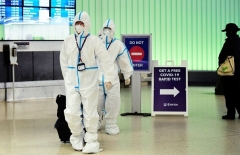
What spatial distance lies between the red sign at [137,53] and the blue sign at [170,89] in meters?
0.36

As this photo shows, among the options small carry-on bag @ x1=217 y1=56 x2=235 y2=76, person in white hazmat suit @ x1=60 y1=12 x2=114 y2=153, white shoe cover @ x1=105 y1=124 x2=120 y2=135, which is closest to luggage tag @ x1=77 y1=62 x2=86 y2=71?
person in white hazmat suit @ x1=60 y1=12 x2=114 y2=153

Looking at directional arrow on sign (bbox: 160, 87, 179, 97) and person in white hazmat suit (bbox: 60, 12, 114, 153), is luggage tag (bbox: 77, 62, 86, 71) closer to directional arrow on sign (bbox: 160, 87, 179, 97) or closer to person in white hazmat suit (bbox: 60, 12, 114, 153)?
person in white hazmat suit (bbox: 60, 12, 114, 153)

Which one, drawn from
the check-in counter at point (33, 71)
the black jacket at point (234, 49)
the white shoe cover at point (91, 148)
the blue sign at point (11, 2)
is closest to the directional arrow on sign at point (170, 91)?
the black jacket at point (234, 49)

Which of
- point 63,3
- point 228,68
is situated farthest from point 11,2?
point 228,68

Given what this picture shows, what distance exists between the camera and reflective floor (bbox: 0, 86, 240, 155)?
7156mm

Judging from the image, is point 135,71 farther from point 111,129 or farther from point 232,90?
point 111,129

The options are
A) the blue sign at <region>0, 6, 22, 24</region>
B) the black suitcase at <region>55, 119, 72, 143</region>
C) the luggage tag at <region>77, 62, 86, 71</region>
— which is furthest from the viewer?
the blue sign at <region>0, 6, 22, 24</region>

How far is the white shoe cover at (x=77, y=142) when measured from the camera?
7168mm

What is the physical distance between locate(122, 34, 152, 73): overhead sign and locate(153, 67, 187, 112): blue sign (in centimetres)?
25

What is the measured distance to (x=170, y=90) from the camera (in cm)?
1063

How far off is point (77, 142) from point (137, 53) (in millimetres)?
3879

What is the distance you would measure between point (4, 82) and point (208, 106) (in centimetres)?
482

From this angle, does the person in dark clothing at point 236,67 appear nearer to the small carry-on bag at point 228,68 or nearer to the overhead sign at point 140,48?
the small carry-on bag at point 228,68

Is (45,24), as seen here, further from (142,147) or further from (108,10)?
(142,147)
